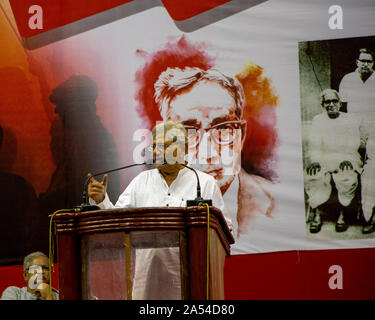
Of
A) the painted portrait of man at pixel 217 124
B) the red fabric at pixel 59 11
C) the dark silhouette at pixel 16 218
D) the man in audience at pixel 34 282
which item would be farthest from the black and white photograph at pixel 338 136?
the dark silhouette at pixel 16 218

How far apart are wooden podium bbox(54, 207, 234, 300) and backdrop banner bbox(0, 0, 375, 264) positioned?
6.04 feet

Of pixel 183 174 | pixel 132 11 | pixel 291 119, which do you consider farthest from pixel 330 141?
pixel 132 11

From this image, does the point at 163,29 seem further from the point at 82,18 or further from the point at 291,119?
the point at 291,119

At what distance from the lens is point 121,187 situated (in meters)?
4.59

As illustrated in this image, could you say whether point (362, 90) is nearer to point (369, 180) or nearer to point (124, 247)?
point (369, 180)

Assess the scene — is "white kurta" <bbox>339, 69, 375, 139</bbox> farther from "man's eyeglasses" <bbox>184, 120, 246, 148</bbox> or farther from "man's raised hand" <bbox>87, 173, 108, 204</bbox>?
"man's raised hand" <bbox>87, 173, 108, 204</bbox>

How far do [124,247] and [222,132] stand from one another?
6.77ft

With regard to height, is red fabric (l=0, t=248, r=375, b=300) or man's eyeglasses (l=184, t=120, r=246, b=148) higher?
man's eyeglasses (l=184, t=120, r=246, b=148)

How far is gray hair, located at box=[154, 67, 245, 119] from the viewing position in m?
4.53

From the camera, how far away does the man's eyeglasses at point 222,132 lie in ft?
14.8

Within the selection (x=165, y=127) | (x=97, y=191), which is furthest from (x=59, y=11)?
(x=97, y=191)

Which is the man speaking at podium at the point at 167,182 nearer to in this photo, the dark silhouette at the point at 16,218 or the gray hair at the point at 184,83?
the gray hair at the point at 184,83

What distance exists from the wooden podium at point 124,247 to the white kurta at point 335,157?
1896mm

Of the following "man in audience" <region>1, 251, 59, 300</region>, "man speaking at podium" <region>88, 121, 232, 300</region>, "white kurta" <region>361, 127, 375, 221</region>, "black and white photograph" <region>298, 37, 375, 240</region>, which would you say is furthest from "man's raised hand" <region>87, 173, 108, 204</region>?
"white kurta" <region>361, 127, 375, 221</region>
